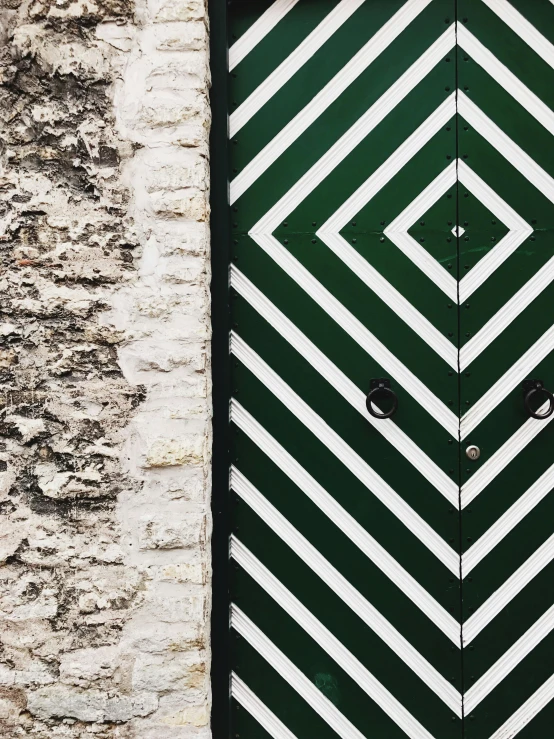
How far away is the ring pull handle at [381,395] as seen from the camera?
74.8 inches

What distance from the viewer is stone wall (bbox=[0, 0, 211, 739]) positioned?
1778 mm

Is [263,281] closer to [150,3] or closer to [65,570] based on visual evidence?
[150,3]

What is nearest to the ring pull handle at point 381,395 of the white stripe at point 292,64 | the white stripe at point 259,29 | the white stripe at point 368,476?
the white stripe at point 368,476

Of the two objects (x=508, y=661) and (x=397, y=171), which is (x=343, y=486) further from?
(x=397, y=171)

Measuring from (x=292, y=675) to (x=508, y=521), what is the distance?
3.26 feet

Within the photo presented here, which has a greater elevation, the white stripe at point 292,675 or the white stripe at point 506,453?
the white stripe at point 506,453

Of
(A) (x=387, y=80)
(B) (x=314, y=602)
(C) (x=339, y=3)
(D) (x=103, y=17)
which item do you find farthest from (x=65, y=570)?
(C) (x=339, y=3)

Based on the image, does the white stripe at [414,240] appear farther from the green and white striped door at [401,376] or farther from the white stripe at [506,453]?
the white stripe at [506,453]

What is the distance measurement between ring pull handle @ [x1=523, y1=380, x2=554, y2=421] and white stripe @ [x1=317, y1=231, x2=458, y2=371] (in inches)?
10.4

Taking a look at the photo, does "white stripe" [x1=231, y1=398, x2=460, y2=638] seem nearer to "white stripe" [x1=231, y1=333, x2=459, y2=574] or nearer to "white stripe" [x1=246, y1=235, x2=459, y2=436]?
"white stripe" [x1=231, y1=333, x2=459, y2=574]

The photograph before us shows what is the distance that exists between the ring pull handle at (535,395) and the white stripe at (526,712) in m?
1.00

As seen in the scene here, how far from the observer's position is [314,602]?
1980mm

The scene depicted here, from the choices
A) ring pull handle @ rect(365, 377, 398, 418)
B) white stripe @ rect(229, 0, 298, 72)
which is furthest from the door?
white stripe @ rect(229, 0, 298, 72)

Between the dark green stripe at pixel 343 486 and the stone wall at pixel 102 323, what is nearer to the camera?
the stone wall at pixel 102 323
